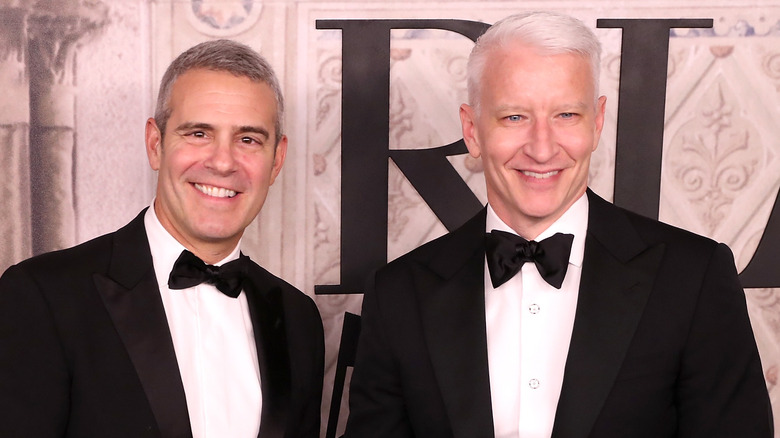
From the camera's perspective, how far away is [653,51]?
3.22 meters

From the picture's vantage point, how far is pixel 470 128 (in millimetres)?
2439

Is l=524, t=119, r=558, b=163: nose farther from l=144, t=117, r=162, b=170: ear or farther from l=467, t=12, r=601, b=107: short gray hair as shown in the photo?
l=144, t=117, r=162, b=170: ear

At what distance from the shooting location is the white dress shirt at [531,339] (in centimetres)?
226

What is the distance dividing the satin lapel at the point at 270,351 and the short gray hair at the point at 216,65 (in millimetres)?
544

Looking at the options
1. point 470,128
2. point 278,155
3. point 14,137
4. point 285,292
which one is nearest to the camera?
point 470,128

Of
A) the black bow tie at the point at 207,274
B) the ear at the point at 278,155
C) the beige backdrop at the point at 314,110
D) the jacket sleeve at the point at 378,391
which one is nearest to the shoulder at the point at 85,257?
the black bow tie at the point at 207,274

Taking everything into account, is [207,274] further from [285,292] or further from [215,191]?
[285,292]

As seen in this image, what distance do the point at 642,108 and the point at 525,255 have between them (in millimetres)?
1213

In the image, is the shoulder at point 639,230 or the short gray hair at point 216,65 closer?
the shoulder at point 639,230

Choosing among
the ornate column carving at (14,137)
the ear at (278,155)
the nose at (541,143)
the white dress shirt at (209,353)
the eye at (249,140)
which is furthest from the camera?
the ornate column carving at (14,137)

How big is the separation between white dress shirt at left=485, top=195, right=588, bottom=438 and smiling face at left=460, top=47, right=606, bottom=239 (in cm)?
14

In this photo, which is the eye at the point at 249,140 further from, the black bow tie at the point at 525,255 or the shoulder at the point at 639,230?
the shoulder at the point at 639,230

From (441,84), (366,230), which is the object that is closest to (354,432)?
(366,230)

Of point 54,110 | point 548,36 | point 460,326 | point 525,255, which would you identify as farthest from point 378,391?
point 54,110
